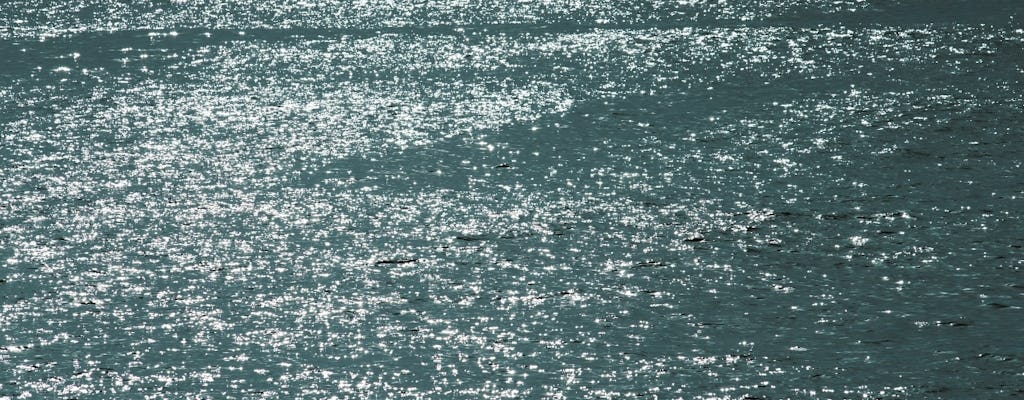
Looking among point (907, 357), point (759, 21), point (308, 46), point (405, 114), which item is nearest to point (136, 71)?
point (308, 46)

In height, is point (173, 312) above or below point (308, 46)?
below

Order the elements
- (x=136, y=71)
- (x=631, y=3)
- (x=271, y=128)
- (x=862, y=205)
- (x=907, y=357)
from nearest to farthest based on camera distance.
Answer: (x=907, y=357) → (x=862, y=205) → (x=271, y=128) → (x=136, y=71) → (x=631, y=3)

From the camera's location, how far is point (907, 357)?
5.44 feet

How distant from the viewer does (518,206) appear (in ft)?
7.24

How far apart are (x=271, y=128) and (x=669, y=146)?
82 cm

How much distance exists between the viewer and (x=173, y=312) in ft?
6.03

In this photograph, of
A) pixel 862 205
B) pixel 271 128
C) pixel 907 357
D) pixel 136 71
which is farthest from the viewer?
pixel 136 71

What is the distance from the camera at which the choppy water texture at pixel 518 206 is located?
1.67 meters

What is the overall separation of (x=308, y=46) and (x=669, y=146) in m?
1.15

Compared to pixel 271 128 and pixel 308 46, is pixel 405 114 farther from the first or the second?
pixel 308 46

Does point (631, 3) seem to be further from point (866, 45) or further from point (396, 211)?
point (396, 211)

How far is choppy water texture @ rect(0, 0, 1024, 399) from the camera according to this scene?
1674 mm

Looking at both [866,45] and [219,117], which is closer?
[219,117]

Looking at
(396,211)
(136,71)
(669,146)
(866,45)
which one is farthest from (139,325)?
(866,45)
